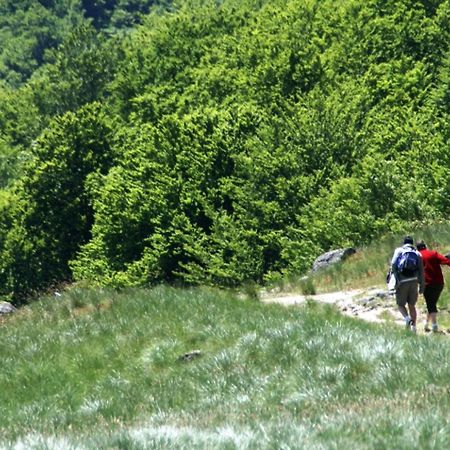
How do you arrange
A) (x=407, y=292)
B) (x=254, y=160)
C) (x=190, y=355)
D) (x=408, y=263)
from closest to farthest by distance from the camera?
(x=408, y=263), (x=190, y=355), (x=407, y=292), (x=254, y=160)

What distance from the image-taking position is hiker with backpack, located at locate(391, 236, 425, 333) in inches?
800

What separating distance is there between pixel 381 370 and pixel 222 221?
35890 millimetres

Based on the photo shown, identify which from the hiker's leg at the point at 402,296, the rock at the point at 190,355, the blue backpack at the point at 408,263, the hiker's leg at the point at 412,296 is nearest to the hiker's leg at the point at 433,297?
the hiker's leg at the point at 412,296

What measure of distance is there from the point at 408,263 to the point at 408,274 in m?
0.33

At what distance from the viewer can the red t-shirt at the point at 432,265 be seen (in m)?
20.9

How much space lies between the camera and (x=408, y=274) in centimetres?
2058

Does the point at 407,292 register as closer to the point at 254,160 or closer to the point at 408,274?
the point at 408,274

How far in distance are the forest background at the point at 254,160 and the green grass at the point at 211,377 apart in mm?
16159

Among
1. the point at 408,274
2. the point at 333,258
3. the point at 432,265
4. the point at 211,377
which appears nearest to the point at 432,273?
the point at 432,265

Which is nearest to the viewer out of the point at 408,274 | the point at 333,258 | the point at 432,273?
the point at 408,274

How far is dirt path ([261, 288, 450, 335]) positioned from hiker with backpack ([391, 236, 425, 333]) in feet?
3.21

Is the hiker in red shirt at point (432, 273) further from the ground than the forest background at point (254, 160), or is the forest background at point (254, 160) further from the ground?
the forest background at point (254, 160)

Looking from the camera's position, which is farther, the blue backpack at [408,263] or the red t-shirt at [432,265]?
the red t-shirt at [432,265]

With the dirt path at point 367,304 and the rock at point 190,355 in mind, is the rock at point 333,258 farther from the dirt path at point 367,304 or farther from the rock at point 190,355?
the rock at point 190,355
